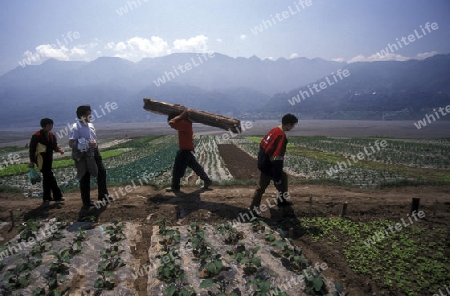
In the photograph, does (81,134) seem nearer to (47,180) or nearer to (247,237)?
(47,180)

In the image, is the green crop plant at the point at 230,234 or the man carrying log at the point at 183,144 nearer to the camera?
the green crop plant at the point at 230,234

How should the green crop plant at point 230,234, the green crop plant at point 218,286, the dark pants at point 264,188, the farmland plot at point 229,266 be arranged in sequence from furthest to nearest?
the dark pants at point 264,188 → the green crop plant at point 230,234 → the farmland plot at point 229,266 → the green crop plant at point 218,286

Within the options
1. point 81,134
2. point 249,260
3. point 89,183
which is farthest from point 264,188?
point 81,134

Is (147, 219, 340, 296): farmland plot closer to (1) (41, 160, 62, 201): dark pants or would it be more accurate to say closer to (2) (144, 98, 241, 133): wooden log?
(2) (144, 98, 241, 133): wooden log

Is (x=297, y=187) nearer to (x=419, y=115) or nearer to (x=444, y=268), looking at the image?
(x=444, y=268)

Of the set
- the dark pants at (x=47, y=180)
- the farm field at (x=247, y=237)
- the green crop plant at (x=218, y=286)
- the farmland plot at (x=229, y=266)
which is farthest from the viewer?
the dark pants at (x=47, y=180)

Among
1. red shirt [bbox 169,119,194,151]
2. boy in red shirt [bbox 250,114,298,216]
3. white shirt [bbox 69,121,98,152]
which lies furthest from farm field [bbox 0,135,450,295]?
white shirt [bbox 69,121,98,152]

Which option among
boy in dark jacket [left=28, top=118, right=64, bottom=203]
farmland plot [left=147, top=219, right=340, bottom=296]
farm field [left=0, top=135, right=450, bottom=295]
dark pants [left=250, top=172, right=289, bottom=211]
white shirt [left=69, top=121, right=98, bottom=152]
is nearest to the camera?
farmland plot [left=147, top=219, right=340, bottom=296]

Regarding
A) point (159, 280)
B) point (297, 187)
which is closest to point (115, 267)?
point (159, 280)

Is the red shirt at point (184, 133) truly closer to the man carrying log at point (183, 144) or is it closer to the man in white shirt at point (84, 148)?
the man carrying log at point (183, 144)

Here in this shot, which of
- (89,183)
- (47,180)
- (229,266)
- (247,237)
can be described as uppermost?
(47,180)

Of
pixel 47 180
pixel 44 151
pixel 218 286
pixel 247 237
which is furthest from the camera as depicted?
pixel 47 180

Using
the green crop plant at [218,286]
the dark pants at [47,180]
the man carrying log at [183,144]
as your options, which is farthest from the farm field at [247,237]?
the man carrying log at [183,144]

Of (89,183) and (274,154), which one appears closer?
(274,154)
